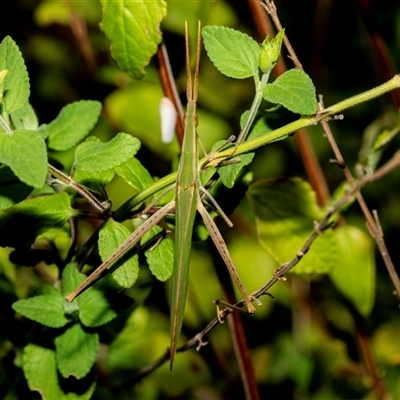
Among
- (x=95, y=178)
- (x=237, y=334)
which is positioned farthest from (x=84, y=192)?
(x=237, y=334)

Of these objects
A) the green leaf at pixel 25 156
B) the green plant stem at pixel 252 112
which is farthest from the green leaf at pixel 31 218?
the green plant stem at pixel 252 112

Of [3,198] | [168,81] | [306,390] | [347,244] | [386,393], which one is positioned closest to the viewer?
[3,198]

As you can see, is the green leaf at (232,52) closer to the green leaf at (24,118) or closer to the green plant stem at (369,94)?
the green plant stem at (369,94)

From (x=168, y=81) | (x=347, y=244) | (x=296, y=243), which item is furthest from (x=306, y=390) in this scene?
(x=168, y=81)

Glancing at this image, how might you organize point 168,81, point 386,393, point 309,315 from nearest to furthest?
point 168,81 < point 386,393 < point 309,315

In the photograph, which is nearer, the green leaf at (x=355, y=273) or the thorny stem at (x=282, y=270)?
the thorny stem at (x=282, y=270)

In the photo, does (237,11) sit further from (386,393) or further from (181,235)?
(181,235)

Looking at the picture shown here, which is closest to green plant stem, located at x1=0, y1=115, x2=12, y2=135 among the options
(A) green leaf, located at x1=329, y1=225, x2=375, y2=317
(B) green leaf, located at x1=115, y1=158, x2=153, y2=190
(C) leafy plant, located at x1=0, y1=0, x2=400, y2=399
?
(C) leafy plant, located at x1=0, y1=0, x2=400, y2=399
